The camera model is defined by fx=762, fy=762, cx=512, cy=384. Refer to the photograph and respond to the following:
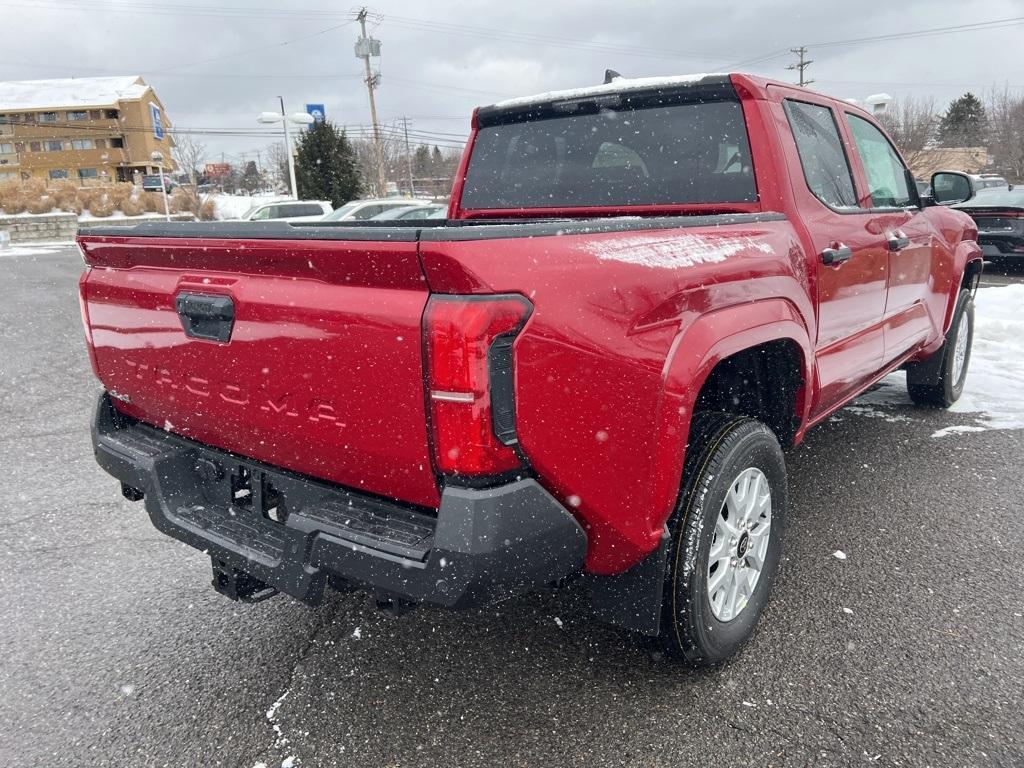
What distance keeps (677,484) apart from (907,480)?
2690mm

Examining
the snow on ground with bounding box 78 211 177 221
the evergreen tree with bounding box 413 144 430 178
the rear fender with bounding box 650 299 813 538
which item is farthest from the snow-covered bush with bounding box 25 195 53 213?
the evergreen tree with bounding box 413 144 430 178

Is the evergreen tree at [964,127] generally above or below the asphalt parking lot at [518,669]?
above

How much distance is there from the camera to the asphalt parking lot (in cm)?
224

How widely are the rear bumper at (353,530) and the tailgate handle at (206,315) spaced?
16.3 inches

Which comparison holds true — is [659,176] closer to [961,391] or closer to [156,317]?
[156,317]

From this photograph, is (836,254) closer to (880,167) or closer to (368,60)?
(880,167)

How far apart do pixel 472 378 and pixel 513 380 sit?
0.33ft

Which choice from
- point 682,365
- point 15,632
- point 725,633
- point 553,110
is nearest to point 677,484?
point 682,365

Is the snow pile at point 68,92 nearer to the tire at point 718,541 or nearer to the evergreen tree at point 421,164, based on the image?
the evergreen tree at point 421,164

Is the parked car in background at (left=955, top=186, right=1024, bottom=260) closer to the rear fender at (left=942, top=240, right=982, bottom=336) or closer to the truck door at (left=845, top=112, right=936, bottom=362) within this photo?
the rear fender at (left=942, top=240, right=982, bottom=336)

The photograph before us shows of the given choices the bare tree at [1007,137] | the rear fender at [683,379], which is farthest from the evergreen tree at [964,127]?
the rear fender at [683,379]

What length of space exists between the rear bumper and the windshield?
72.5 inches

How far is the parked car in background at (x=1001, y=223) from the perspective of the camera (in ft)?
41.2

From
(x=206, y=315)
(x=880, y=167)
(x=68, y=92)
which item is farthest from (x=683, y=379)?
(x=68, y=92)
